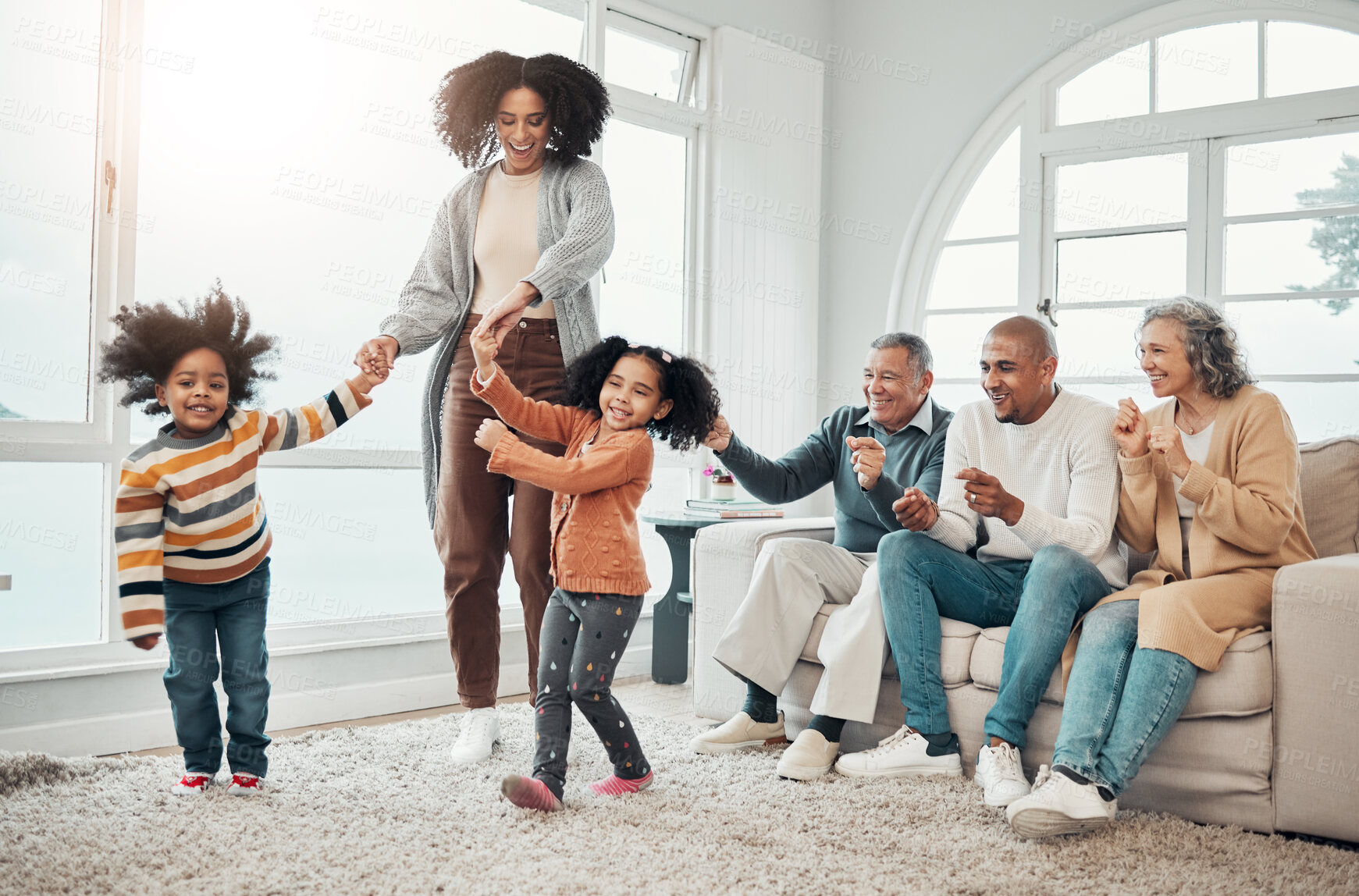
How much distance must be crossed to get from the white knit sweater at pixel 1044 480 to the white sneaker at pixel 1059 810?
20.1 inches

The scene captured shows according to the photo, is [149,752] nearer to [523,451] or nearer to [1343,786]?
[523,451]

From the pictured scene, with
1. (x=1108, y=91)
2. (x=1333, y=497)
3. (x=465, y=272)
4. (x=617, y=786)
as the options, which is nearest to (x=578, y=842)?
(x=617, y=786)

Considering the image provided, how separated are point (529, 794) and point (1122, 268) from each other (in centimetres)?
293

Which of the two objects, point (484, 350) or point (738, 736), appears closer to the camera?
point (484, 350)

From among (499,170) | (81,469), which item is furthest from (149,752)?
(499,170)

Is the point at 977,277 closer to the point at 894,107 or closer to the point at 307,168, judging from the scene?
the point at 894,107

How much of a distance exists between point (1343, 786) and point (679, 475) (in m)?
2.54

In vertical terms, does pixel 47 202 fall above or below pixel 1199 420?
above

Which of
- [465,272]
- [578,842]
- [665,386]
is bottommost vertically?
[578,842]

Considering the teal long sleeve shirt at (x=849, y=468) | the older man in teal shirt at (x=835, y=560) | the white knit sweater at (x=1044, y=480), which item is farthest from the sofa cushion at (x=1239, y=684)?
the teal long sleeve shirt at (x=849, y=468)

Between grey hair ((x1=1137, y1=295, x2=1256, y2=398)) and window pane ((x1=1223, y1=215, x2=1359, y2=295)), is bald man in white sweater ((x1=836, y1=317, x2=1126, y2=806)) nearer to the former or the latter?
grey hair ((x1=1137, y1=295, x2=1256, y2=398))

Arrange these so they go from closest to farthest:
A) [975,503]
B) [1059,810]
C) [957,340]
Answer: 1. [1059,810]
2. [975,503]
3. [957,340]

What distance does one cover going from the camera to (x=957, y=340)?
4.24m

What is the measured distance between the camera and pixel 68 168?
2.56 metres
